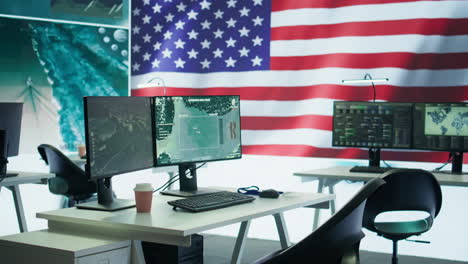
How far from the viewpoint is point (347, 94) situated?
16.4ft

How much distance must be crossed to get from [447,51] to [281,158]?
171 centimetres

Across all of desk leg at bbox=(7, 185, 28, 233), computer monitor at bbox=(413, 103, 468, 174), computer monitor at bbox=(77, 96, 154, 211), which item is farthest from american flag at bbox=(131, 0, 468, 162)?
computer monitor at bbox=(77, 96, 154, 211)

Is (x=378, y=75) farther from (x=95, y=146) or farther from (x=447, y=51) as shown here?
(x=95, y=146)

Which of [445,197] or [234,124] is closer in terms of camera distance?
[234,124]

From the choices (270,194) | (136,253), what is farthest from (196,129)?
(136,253)

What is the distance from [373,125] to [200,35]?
7.05 feet

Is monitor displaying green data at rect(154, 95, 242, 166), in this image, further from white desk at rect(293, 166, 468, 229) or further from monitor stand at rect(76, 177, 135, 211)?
white desk at rect(293, 166, 468, 229)

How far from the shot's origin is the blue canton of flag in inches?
214

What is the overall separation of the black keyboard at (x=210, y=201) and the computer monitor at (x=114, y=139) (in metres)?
0.23

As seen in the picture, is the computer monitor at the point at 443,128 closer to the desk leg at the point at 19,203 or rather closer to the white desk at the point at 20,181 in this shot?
the white desk at the point at 20,181

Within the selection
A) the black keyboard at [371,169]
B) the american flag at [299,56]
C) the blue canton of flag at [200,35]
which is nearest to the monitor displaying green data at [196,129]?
the black keyboard at [371,169]

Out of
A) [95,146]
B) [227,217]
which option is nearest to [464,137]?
[227,217]

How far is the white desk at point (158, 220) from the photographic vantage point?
2047 millimetres

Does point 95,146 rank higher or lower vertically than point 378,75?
lower
